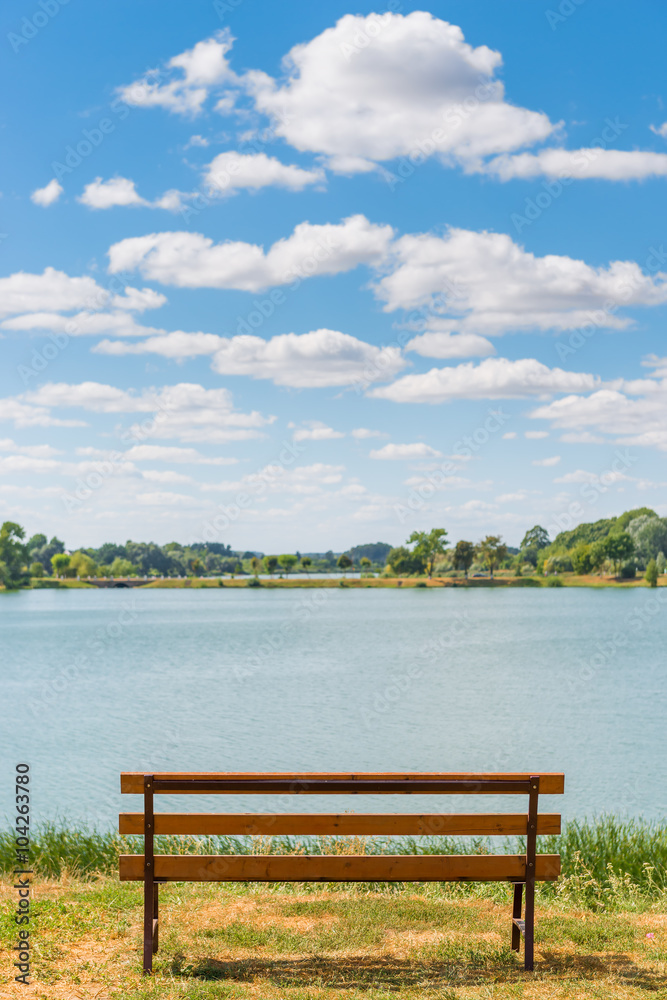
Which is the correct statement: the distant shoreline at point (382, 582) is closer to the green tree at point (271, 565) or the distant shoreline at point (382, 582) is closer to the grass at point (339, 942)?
the green tree at point (271, 565)

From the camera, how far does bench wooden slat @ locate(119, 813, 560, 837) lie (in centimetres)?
546

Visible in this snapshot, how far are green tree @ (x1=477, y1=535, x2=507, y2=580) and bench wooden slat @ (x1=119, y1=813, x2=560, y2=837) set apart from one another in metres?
142

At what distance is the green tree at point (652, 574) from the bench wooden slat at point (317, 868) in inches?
4987

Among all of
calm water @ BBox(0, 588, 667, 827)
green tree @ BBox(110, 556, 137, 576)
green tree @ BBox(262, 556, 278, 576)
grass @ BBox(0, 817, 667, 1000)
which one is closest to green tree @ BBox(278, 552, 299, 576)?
green tree @ BBox(262, 556, 278, 576)

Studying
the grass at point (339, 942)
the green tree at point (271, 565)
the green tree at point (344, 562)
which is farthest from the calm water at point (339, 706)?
the green tree at point (271, 565)

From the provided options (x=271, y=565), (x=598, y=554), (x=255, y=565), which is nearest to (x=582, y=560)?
(x=598, y=554)

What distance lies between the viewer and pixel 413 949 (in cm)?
576

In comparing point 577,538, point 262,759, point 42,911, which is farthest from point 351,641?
point 577,538

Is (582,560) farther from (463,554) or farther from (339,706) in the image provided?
(339,706)

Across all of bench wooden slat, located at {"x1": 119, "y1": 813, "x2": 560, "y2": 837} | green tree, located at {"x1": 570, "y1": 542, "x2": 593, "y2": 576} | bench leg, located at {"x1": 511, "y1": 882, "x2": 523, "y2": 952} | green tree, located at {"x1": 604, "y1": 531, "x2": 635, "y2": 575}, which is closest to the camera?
bench wooden slat, located at {"x1": 119, "y1": 813, "x2": 560, "y2": 837}

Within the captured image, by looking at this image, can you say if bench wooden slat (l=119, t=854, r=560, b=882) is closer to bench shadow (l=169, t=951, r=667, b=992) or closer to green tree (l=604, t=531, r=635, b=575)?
bench shadow (l=169, t=951, r=667, b=992)

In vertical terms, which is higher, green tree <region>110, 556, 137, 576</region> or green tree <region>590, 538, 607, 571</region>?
green tree <region>590, 538, 607, 571</region>

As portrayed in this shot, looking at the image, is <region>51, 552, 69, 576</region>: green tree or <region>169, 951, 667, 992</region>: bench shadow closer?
<region>169, 951, 667, 992</region>: bench shadow

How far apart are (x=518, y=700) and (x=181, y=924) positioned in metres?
27.2
